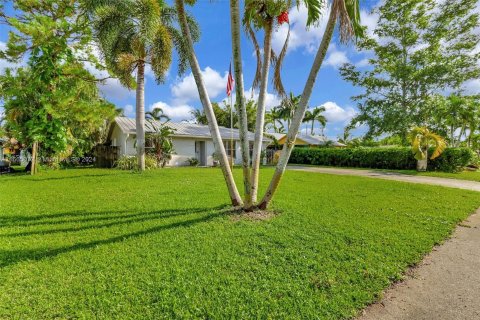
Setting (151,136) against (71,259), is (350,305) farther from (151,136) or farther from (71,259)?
(151,136)

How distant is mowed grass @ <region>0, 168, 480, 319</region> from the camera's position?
298cm

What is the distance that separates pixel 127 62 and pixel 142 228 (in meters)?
12.1

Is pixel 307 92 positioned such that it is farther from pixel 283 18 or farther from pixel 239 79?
pixel 283 18

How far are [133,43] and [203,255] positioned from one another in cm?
1427

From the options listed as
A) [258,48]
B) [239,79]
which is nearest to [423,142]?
[258,48]

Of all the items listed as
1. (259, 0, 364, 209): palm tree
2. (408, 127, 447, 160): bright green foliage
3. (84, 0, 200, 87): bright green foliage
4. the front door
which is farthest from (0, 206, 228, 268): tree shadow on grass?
the front door

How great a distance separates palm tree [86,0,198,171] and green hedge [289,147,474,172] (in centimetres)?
A: 1536

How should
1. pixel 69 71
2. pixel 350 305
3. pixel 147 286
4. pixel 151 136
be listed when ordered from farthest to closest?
pixel 151 136 → pixel 69 71 → pixel 147 286 → pixel 350 305

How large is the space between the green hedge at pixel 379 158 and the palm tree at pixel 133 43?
15358 mm

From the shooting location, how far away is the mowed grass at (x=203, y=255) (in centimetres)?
298

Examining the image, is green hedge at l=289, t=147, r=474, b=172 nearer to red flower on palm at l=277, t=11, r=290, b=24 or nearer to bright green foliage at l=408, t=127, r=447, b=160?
bright green foliage at l=408, t=127, r=447, b=160

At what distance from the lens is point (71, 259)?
4020mm

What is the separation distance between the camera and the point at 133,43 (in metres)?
14.7

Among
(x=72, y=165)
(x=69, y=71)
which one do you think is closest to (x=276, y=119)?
(x=72, y=165)
